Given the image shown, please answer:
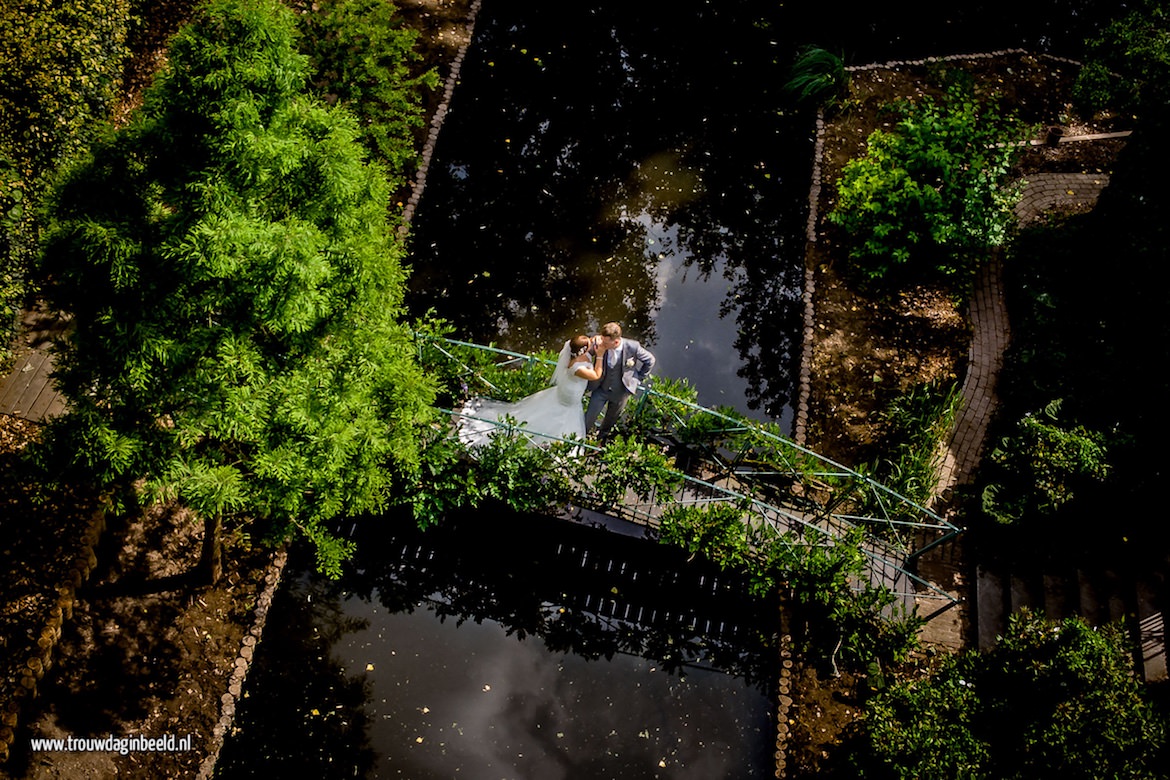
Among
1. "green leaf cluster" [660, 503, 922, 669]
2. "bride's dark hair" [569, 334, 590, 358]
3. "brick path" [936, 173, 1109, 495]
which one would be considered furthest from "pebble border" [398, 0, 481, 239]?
"brick path" [936, 173, 1109, 495]

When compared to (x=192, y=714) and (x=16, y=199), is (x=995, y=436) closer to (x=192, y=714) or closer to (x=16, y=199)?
(x=192, y=714)

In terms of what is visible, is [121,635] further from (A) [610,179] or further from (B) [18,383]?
(A) [610,179]

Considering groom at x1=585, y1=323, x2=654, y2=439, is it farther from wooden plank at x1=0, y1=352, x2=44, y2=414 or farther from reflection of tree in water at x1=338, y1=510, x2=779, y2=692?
wooden plank at x1=0, y1=352, x2=44, y2=414

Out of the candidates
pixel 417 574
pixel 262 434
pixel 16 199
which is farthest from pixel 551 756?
pixel 16 199

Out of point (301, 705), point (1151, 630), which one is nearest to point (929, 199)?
point (1151, 630)

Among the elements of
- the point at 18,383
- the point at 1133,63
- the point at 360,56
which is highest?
the point at 1133,63
